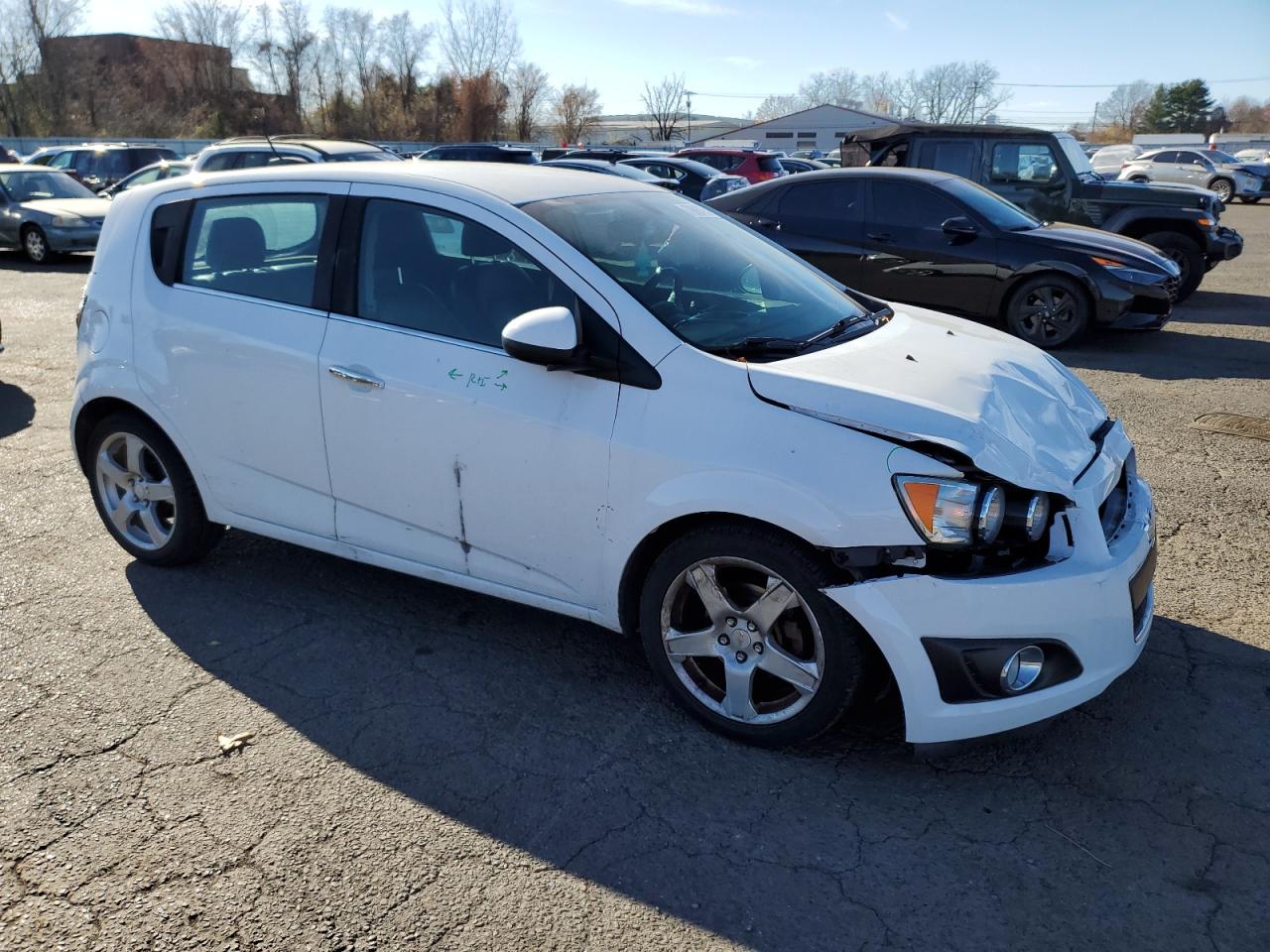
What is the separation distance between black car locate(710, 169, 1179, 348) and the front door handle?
6.94 m

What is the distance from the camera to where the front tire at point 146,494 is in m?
4.26

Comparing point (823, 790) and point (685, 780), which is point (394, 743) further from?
point (823, 790)

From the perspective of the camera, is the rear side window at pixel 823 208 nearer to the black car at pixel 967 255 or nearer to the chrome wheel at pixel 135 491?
the black car at pixel 967 255

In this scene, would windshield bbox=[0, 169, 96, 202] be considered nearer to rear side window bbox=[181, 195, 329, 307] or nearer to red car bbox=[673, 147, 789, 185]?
red car bbox=[673, 147, 789, 185]

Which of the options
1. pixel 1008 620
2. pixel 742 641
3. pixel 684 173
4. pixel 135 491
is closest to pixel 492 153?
pixel 684 173

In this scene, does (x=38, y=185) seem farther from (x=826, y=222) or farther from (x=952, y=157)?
(x=952, y=157)

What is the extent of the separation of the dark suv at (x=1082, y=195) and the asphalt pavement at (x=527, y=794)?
8086 mm

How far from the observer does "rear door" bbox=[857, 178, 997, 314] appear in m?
9.08

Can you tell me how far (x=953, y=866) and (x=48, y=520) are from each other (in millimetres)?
4669

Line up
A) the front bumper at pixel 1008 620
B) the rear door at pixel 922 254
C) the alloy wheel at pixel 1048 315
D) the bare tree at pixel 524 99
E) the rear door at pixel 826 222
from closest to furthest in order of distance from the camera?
the front bumper at pixel 1008 620 < the alloy wheel at pixel 1048 315 < the rear door at pixel 922 254 < the rear door at pixel 826 222 < the bare tree at pixel 524 99

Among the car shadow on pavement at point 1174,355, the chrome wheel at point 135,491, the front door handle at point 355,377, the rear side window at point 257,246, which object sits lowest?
the car shadow on pavement at point 1174,355

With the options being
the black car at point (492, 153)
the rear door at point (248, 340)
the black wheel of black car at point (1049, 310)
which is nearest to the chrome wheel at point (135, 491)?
the rear door at point (248, 340)

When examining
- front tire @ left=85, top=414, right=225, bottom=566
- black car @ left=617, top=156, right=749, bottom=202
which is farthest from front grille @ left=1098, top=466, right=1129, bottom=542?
black car @ left=617, top=156, right=749, bottom=202

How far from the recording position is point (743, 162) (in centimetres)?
2148
